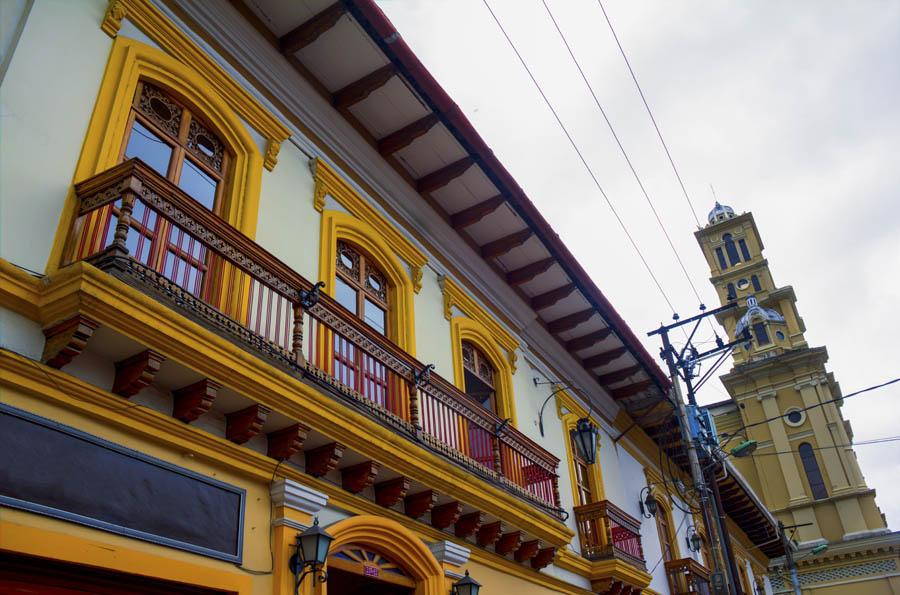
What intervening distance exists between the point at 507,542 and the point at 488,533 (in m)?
0.54

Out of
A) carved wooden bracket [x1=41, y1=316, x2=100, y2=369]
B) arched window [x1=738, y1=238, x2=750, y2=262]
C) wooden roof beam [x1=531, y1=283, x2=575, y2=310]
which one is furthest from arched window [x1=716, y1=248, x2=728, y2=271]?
carved wooden bracket [x1=41, y1=316, x2=100, y2=369]

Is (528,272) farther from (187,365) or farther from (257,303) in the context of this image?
(187,365)

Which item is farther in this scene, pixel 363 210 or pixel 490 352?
pixel 490 352

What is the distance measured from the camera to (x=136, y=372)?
5.14 meters

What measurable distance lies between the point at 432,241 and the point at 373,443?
4.71m

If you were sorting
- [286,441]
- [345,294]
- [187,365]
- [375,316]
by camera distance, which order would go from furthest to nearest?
[375,316] → [345,294] → [286,441] → [187,365]

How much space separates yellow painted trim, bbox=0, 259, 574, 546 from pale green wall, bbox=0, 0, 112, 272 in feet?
1.41

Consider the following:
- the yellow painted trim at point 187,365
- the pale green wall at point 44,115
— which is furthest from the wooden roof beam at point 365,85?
the yellow painted trim at point 187,365

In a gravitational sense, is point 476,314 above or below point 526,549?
above

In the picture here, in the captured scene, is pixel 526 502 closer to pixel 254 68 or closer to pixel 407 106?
pixel 407 106

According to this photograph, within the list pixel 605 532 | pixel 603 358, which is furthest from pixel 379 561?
pixel 603 358

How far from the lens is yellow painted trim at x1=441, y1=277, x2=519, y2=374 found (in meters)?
11.0

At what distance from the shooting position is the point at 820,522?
39.5m

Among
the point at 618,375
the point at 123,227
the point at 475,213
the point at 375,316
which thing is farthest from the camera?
the point at 618,375
